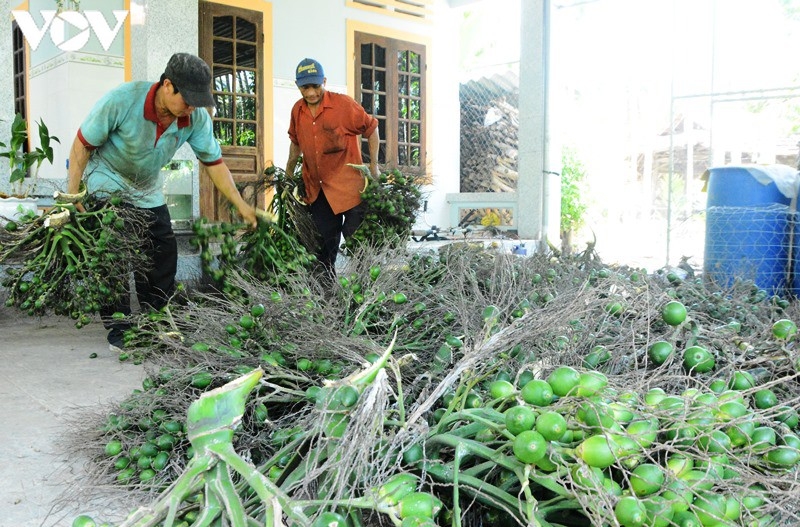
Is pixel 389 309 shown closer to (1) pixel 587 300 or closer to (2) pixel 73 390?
(1) pixel 587 300

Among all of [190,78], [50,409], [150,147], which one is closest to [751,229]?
[190,78]

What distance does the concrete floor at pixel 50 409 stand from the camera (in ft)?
5.70

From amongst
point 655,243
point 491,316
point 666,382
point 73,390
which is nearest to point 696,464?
point 666,382

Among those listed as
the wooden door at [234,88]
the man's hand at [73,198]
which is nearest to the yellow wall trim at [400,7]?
the wooden door at [234,88]

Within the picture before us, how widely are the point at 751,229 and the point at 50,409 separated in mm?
4834

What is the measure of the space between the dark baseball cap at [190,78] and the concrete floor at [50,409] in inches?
53.1

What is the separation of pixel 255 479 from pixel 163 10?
17.4 feet

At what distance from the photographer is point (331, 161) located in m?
4.82

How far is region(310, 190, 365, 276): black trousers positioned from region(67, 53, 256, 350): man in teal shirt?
2.60 feet

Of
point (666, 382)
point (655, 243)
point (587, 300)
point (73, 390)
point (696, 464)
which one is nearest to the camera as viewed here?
point (696, 464)

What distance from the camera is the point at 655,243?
12.4m

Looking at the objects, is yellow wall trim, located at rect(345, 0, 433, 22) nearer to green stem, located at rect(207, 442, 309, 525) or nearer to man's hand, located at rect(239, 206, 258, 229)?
man's hand, located at rect(239, 206, 258, 229)

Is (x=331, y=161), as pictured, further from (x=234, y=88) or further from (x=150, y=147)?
(x=234, y=88)

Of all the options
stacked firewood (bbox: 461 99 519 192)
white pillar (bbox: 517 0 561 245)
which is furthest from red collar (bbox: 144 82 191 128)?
stacked firewood (bbox: 461 99 519 192)
